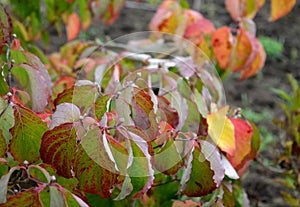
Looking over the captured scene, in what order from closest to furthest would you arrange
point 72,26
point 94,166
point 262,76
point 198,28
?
point 94,166 < point 198,28 < point 72,26 < point 262,76

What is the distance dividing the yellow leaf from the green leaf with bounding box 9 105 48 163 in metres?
0.42

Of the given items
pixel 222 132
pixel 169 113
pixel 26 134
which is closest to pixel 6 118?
pixel 26 134

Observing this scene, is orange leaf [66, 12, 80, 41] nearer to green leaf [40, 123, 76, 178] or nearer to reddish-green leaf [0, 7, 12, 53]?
reddish-green leaf [0, 7, 12, 53]

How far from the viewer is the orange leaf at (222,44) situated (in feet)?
6.58

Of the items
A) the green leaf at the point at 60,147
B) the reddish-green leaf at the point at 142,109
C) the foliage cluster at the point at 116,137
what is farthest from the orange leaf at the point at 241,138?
the green leaf at the point at 60,147

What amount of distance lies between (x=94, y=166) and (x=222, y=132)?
0.41 metres

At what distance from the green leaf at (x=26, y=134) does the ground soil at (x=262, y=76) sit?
1704mm

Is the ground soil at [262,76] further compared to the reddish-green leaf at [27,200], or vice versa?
the ground soil at [262,76]

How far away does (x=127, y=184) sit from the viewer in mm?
1133

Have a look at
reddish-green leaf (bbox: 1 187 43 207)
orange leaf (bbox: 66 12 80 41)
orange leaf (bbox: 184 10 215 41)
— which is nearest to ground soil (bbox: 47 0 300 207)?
orange leaf (bbox: 66 12 80 41)

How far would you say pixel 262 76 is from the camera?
4.27 metres

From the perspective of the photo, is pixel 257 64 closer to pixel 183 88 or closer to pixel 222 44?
pixel 222 44

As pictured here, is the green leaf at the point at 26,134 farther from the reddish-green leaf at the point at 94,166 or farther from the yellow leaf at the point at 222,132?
the yellow leaf at the point at 222,132

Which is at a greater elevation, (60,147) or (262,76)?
(60,147)
